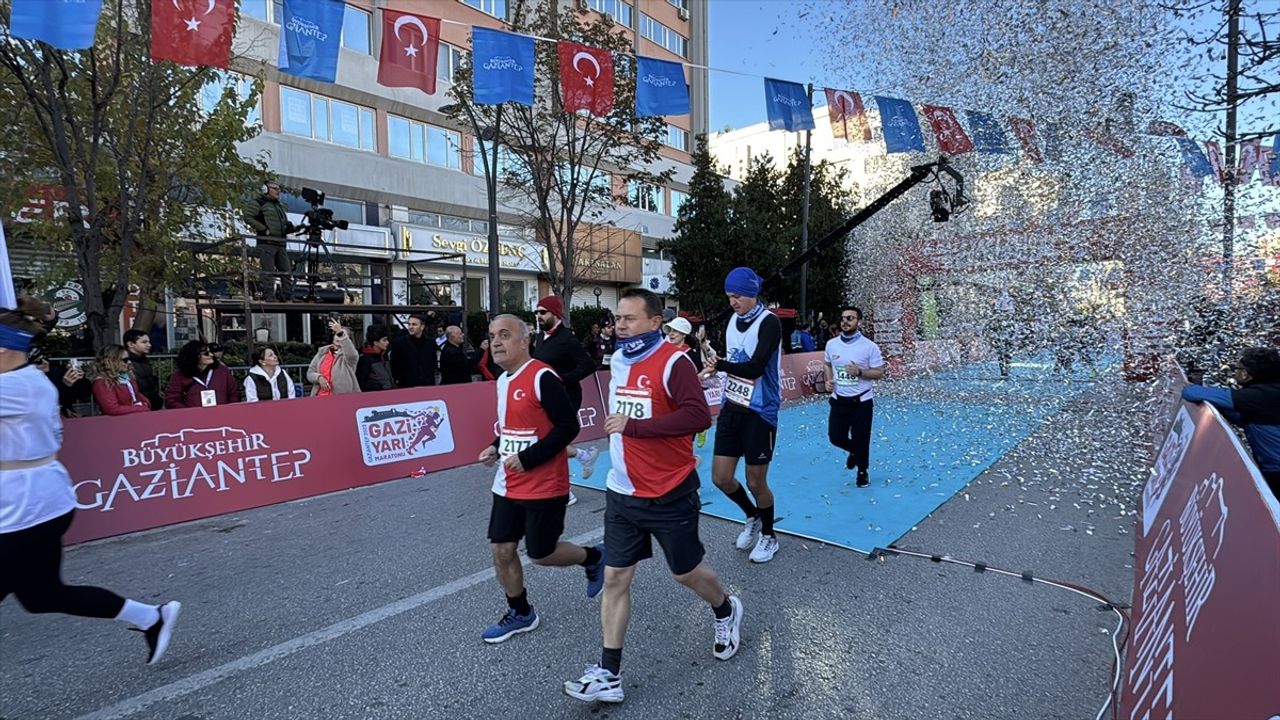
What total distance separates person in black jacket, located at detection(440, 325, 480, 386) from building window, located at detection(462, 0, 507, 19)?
2075 centimetres

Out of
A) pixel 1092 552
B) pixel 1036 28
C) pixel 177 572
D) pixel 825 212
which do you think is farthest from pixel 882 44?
pixel 825 212

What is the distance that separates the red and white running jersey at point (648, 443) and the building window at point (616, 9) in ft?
102

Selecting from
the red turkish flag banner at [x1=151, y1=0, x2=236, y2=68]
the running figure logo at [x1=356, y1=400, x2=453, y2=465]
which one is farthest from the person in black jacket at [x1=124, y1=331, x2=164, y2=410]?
the red turkish flag banner at [x1=151, y1=0, x2=236, y2=68]

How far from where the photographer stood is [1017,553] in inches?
180

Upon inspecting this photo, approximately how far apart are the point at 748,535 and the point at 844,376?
94.4 inches

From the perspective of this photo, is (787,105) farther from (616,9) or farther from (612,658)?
(616,9)

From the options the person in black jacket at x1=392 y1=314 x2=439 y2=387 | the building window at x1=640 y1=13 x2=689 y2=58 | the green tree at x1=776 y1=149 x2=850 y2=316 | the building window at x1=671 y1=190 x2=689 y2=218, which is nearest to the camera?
the person in black jacket at x1=392 y1=314 x2=439 y2=387

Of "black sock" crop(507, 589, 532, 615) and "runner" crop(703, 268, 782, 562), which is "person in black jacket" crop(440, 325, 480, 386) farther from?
"black sock" crop(507, 589, 532, 615)

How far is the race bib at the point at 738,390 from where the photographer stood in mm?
4367

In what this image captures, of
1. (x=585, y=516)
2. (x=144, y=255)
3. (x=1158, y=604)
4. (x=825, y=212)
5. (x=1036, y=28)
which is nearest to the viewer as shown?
(x=1158, y=604)

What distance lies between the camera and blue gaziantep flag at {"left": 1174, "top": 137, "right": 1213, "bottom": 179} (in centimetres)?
763

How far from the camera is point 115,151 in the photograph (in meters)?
7.35

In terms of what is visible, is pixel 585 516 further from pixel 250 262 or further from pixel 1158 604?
pixel 250 262

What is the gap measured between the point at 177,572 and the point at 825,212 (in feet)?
74.9
